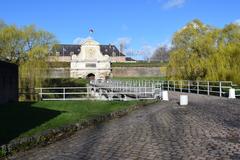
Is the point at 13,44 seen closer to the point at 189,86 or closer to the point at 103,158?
the point at 189,86

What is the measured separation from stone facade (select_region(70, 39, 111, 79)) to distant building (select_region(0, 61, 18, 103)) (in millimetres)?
68944

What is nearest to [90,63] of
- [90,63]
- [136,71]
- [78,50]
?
[90,63]

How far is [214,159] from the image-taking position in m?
7.31

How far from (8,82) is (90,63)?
72629 mm

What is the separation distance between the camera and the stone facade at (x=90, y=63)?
9512 cm

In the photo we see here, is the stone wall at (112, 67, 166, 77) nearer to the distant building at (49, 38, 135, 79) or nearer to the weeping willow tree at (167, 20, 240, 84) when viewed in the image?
the distant building at (49, 38, 135, 79)

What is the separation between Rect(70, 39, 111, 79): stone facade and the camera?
95.1 m

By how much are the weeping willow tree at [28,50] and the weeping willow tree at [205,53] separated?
15.2 metres

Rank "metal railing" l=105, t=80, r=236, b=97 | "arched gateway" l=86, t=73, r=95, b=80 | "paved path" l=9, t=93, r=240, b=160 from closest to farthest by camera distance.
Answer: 1. "paved path" l=9, t=93, r=240, b=160
2. "metal railing" l=105, t=80, r=236, b=97
3. "arched gateway" l=86, t=73, r=95, b=80

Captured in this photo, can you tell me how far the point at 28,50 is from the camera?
4494cm

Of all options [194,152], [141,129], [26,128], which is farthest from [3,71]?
[194,152]

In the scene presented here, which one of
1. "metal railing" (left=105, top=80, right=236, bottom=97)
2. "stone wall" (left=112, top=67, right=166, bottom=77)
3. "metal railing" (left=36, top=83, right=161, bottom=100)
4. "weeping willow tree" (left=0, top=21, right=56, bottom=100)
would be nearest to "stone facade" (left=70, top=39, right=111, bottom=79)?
"stone wall" (left=112, top=67, right=166, bottom=77)

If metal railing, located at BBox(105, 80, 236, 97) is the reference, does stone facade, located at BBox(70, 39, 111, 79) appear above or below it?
above

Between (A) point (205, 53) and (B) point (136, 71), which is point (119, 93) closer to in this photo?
(A) point (205, 53)
